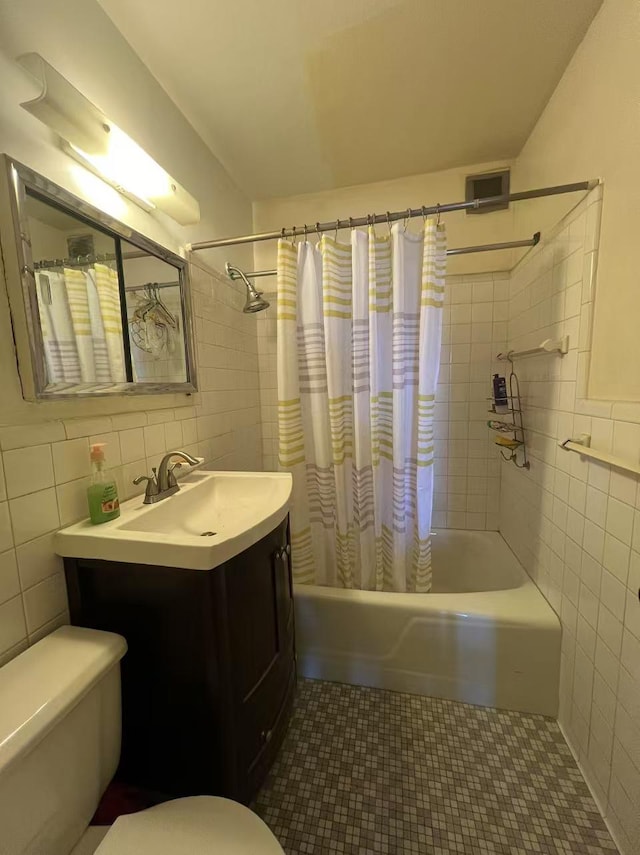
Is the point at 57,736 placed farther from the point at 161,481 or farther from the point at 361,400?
the point at 361,400

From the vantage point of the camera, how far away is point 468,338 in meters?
1.96

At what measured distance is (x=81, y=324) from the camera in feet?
3.04

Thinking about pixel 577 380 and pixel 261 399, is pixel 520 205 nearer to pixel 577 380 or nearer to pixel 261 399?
pixel 577 380

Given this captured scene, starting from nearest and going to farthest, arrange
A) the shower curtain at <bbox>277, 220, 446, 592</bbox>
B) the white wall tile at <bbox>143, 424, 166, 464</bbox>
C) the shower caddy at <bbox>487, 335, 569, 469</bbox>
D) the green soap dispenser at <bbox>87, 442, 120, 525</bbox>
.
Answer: the green soap dispenser at <bbox>87, 442, 120, 525</bbox> < the white wall tile at <bbox>143, 424, 166, 464</bbox> < the shower curtain at <bbox>277, 220, 446, 592</bbox> < the shower caddy at <bbox>487, 335, 569, 469</bbox>

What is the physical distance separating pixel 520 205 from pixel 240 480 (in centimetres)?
198

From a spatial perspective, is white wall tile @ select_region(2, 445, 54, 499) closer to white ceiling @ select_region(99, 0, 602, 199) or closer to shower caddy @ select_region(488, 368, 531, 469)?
white ceiling @ select_region(99, 0, 602, 199)

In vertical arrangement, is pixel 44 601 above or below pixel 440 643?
above

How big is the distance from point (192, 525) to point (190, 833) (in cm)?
70

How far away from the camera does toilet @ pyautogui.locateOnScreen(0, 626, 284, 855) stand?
569 millimetres

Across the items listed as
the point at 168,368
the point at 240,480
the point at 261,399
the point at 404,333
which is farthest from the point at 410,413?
the point at 261,399

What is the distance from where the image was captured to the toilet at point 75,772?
569 mm

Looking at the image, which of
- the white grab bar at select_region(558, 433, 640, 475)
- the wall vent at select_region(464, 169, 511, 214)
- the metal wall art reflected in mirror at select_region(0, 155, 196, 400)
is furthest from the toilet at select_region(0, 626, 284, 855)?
the wall vent at select_region(464, 169, 511, 214)

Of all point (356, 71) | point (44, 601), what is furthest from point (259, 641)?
point (356, 71)

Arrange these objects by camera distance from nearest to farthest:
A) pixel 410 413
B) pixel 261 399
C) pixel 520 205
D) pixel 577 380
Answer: pixel 577 380 → pixel 410 413 → pixel 520 205 → pixel 261 399
